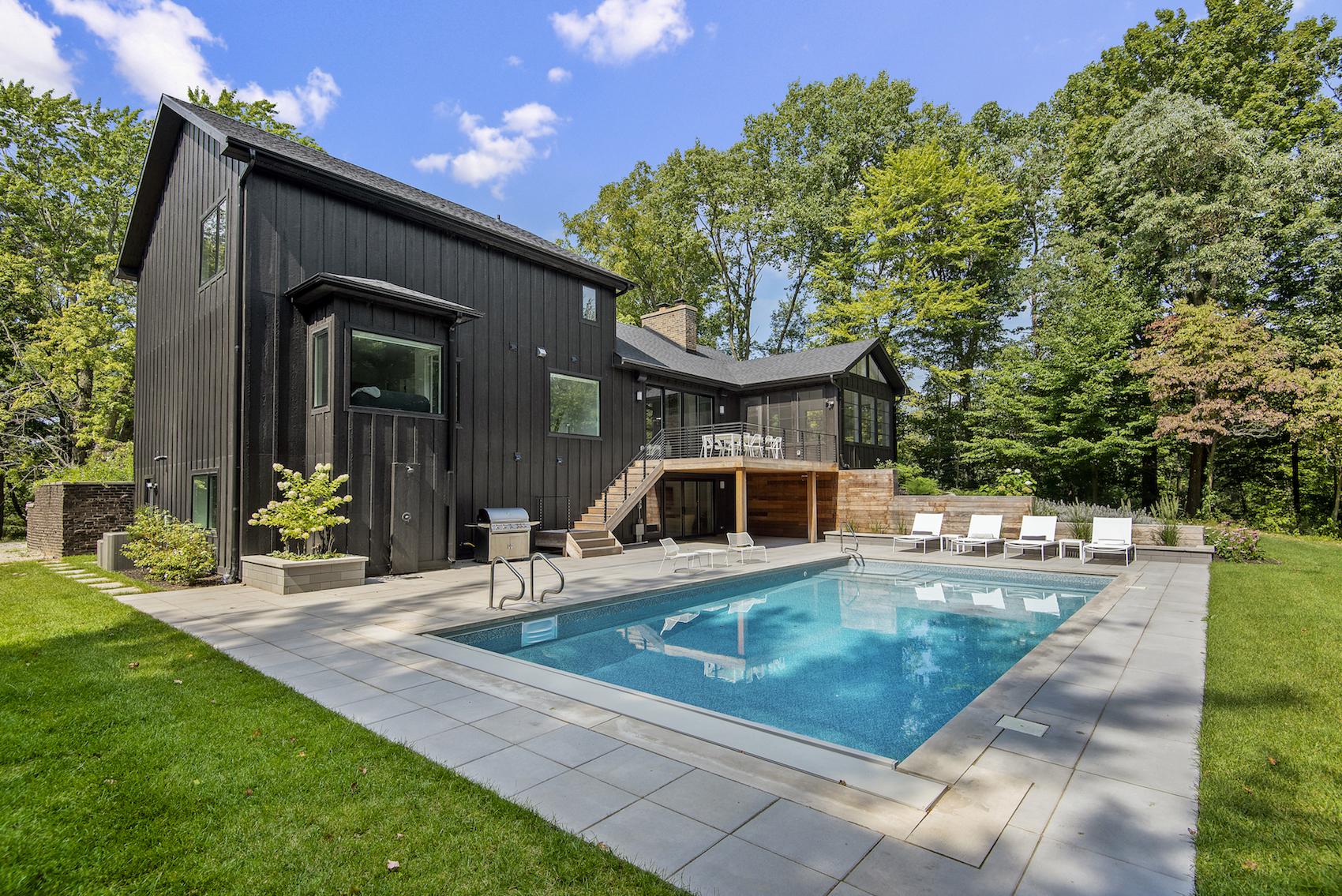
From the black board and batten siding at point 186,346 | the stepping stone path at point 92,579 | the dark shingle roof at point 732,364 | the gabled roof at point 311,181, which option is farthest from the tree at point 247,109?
the stepping stone path at point 92,579

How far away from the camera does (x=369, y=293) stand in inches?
385

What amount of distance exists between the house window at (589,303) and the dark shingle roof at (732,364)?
3.95 feet

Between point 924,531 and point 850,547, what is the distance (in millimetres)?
1752

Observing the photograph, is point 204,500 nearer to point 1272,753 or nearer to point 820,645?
point 820,645

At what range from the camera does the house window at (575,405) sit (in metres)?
14.0

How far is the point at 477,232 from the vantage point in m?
12.5

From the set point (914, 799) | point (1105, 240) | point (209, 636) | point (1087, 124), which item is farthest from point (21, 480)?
point (1087, 124)

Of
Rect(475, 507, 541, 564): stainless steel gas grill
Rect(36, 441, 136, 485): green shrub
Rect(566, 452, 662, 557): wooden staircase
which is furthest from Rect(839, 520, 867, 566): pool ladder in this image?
Rect(36, 441, 136, 485): green shrub

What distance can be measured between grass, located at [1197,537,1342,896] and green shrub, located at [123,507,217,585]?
1125cm

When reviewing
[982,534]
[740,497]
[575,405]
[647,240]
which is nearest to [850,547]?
[982,534]

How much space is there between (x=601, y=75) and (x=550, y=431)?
409 inches

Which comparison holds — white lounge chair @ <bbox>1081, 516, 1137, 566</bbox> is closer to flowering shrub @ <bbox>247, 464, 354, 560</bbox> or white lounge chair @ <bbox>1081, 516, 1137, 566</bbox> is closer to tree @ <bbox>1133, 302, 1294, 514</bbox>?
tree @ <bbox>1133, 302, 1294, 514</bbox>

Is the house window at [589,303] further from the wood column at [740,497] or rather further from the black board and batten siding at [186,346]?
the black board and batten siding at [186,346]

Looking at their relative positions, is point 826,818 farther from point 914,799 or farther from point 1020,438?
point 1020,438
